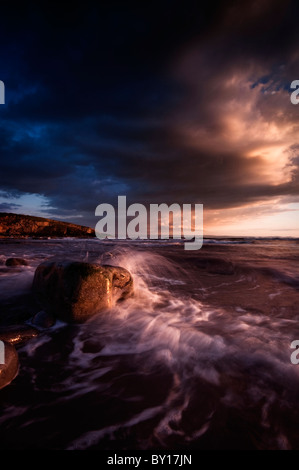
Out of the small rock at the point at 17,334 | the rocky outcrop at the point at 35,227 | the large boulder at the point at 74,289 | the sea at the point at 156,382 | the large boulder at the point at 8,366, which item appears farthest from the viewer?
the rocky outcrop at the point at 35,227

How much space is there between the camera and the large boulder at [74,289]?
11.1 feet

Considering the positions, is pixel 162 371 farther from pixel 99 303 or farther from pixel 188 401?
pixel 99 303

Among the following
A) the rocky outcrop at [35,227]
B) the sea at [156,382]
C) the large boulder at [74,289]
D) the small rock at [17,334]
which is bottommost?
the sea at [156,382]

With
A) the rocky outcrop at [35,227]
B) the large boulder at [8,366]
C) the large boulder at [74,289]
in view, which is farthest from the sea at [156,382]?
the rocky outcrop at [35,227]

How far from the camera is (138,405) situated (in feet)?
5.71

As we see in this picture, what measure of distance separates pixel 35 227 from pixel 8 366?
2621 inches

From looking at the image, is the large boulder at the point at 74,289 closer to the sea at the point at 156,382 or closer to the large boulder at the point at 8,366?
the sea at the point at 156,382

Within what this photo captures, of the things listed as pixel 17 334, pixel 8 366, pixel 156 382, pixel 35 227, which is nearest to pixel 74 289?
pixel 17 334

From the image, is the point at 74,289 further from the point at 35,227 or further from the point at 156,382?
the point at 35,227

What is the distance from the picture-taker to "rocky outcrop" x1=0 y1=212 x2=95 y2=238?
186ft

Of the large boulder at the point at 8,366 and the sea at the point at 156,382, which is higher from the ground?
the large boulder at the point at 8,366

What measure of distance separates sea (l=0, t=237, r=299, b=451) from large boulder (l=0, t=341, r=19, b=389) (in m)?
0.07

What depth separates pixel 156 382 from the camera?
2027 millimetres

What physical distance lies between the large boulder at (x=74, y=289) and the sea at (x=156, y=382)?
0.19 metres
